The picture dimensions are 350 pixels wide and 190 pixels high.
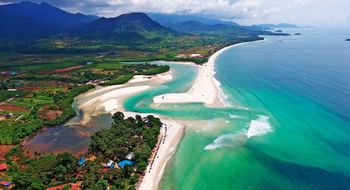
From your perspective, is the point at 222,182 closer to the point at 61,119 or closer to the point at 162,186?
the point at 162,186

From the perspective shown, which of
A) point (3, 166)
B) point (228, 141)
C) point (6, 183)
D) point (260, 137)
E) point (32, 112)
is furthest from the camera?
point (32, 112)

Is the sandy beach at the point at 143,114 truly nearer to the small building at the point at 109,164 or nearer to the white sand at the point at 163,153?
the white sand at the point at 163,153

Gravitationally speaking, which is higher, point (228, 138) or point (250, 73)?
point (250, 73)

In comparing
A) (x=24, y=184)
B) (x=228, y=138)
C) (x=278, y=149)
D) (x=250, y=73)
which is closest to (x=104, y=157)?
(x=24, y=184)

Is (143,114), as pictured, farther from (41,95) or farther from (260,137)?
(41,95)

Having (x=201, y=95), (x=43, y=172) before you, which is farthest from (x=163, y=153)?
(x=201, y=95)

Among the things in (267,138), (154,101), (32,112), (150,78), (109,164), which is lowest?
(109,164)

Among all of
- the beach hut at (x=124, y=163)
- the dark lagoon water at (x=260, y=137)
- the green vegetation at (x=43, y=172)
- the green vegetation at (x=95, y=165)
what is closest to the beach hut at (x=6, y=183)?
the green vegetation at (x=95, y=165)

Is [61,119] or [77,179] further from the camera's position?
[61,119]
